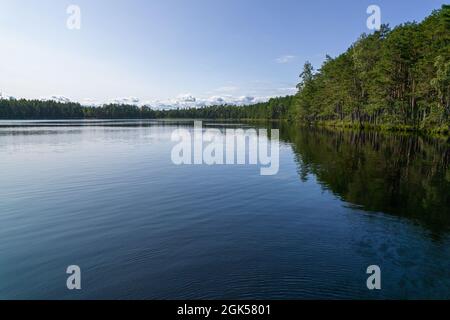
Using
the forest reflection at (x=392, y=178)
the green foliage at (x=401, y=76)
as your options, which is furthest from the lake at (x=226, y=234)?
the green foliage at (x=401, y=76)

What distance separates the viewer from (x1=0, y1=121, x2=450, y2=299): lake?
1026cm

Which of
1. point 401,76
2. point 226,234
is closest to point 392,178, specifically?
point 226,234

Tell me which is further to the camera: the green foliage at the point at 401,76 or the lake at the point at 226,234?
the green foliage at the point at 401,76

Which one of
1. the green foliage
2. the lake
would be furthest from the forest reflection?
the green foliage

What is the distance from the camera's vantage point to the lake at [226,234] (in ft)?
33.7

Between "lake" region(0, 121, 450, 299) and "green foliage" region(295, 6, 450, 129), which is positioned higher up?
"green foliage" region(295, 6, 450, 129)

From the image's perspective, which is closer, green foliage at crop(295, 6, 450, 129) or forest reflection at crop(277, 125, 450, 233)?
forest reflection at crop(277, 125, 450, 233)

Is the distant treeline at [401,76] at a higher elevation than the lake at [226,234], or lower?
higher

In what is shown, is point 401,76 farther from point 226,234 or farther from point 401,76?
point 226,234

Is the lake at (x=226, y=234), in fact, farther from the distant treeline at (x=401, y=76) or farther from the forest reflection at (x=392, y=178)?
the distant treeline at (x=401, y=76)

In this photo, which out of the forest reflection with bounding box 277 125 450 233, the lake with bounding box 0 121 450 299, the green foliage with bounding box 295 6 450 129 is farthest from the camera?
the green foliage with bounding box 295 6 450 129

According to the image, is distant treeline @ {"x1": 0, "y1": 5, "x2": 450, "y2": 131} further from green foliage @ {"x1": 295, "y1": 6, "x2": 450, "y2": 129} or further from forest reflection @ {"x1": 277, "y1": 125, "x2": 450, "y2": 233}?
forest reflection @ {"x1": 277, "y1": 125, "x2": 450, "y2": 233}
